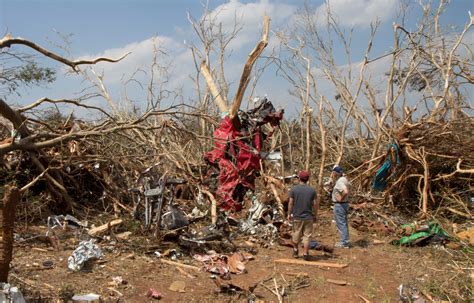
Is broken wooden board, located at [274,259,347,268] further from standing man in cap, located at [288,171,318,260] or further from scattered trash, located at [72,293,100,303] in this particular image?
Answer: scattered trash, located at [72,293,100,303]

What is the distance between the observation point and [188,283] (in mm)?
5785

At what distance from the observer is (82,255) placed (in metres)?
5.83

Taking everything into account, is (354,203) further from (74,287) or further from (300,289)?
(74,287)

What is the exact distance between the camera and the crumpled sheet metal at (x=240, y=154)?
907 cm

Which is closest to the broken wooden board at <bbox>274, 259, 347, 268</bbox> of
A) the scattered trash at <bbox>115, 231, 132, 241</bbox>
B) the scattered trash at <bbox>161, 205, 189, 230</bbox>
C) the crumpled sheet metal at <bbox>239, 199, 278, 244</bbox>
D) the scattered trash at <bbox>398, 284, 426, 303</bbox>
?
the crumpled sheet metal at <bbox>239, 199, 278, 244</bbox>

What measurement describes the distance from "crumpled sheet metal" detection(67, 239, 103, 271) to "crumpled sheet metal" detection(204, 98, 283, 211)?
11.1ft

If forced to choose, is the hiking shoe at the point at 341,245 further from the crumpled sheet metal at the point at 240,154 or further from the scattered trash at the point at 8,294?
the scattered trash at the point at 8,294

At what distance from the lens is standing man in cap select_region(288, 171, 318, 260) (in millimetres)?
6855

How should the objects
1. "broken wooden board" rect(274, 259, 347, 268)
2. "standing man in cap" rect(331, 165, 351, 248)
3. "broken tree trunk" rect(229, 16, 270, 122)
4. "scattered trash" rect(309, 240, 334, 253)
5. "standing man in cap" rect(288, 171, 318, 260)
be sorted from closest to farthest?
"broken wooden board" rect(274, 259, 347, 268) → "standing man in cap" rect(288, 171, 318, 260) → "scattered trash" rect(309, 240, 334, 253) → "standing man in cap" rect(331, 165, 351, 248) → "broken tree trunk" rect(229, 16, 270, 122)

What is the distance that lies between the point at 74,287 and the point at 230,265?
2.07 m

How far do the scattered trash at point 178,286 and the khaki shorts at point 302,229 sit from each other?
6.47 feet

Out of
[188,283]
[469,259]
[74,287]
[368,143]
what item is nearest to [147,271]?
[188,283]

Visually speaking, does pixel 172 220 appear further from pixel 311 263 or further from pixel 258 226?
pixel 311 263

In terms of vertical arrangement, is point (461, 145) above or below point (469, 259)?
above
